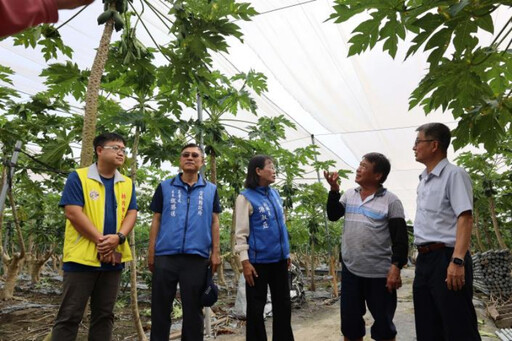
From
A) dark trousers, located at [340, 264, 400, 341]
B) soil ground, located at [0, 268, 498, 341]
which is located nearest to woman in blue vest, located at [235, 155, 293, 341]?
dark trousers, located at [340, 264, 400, 341]

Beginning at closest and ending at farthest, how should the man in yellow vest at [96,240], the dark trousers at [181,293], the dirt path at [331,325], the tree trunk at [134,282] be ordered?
1. the man in yellow vest at [96,240]
2. the dark trousers at [181,293]
3. the tree trunk at [134,282]
4. the dirt path at [331,325]

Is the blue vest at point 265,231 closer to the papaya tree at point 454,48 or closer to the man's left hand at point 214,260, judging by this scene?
the man's left hand at point 214,260

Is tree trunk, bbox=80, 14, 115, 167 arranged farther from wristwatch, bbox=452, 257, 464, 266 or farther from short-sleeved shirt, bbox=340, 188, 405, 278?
wristwatch, bbox=452, 257, 464, 266

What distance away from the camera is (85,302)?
2178mm

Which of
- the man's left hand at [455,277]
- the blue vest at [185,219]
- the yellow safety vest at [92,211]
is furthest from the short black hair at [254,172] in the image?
the man's left hand at [455,277]

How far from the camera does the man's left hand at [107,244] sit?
2.19m

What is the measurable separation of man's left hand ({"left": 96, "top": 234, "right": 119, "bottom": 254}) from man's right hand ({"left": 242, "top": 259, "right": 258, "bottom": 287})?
1054mm

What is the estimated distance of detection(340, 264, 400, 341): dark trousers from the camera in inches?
100

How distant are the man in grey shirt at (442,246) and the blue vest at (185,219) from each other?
5.37 feet

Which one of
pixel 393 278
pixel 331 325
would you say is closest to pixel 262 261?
pixel 393 278

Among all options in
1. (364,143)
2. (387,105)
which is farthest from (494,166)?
(364,143)

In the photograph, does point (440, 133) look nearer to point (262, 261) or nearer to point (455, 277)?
point (455, 277)

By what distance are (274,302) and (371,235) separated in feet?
3.40

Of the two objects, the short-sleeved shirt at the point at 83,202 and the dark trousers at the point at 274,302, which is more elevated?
the short-sleeved shirt at the point at 83,202
